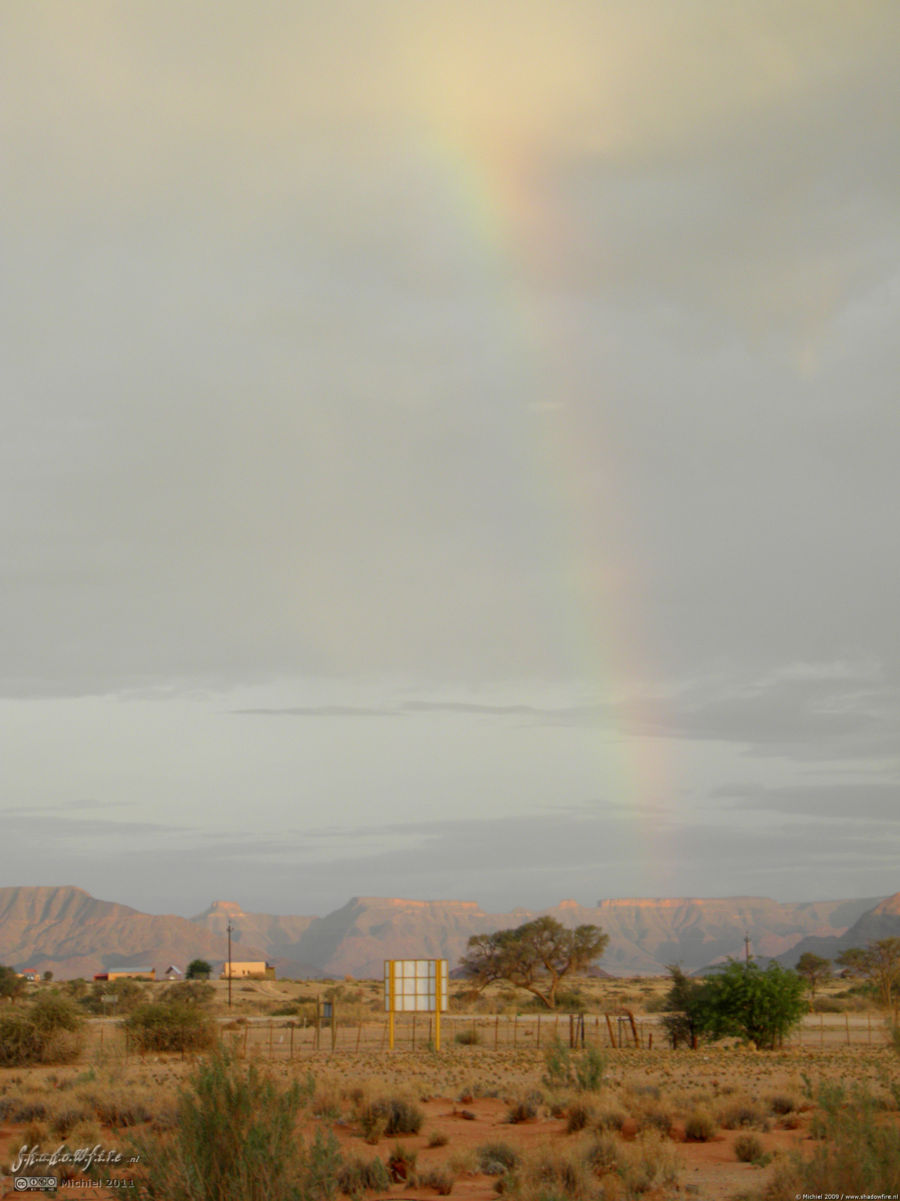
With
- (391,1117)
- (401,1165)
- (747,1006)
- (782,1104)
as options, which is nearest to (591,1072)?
(782,1104)

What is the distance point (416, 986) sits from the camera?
44.0m

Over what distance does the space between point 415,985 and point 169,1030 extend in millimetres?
9580

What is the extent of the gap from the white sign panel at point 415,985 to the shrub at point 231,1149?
32435 mm

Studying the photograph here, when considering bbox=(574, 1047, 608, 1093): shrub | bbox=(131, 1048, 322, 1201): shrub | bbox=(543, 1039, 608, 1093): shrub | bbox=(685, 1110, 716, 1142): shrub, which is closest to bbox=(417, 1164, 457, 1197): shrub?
bbox=(131, 1048, 322, 1201): shrub

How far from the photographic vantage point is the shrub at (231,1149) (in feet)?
36.0

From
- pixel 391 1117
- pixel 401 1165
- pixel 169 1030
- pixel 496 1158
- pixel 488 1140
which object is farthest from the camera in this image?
pixel 169 1030

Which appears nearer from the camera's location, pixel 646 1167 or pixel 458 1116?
pixel 646 1167

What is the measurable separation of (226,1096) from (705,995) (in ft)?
130

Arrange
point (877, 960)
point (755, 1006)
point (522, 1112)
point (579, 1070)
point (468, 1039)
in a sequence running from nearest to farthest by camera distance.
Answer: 1. point (522, 1112)
2. point (579, 1070)
3. point (755, 1006)
4. point (468, 1039)
5. point (877, 960)

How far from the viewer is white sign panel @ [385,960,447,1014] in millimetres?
43562

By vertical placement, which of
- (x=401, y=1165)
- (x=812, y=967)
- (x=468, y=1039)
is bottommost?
(x=812, y=967)

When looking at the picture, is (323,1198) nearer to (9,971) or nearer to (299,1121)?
(299,1121)

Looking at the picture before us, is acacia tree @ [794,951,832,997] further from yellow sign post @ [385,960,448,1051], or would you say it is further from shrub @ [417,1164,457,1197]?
shrub @ [417,1164,457,1197]

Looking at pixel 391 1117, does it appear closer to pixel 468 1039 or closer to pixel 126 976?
pixel 468 1039
